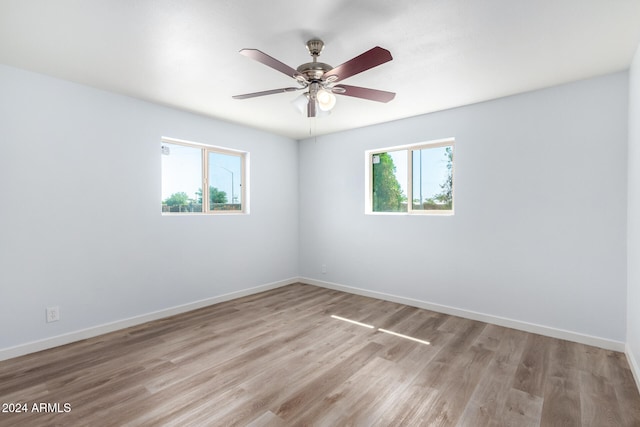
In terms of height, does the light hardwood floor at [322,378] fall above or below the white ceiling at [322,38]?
below

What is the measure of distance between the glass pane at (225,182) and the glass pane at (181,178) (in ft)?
0.62

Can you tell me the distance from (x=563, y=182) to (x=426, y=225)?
1.44 m

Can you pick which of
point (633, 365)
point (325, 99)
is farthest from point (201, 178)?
point (633, 365)

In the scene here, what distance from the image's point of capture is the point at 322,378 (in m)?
2.31

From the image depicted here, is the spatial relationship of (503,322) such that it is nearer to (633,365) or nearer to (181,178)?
(633,365)

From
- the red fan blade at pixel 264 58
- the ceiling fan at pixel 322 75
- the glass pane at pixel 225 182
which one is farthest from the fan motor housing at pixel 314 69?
the glass pane at pixel 225 182

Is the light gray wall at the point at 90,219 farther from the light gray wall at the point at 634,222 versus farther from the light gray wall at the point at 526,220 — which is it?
the light gray wall at the point at 634,222

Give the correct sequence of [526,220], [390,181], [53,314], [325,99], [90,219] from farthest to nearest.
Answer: [390,181] < [526,220] < [90,219] < [53,314] < [325,99]

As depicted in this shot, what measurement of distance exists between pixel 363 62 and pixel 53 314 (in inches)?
133

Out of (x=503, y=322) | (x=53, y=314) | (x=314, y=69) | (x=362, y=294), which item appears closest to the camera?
(x=314, y=69)

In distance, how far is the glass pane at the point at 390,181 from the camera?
14.0 ft

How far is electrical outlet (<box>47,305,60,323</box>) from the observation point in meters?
2.78

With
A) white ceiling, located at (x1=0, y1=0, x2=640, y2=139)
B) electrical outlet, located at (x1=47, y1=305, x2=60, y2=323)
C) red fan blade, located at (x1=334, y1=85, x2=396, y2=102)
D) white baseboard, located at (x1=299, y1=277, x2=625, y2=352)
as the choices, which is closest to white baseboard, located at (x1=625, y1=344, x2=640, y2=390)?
white baseboard, located at (x1=299, y1=277, x2=625, y2=352)

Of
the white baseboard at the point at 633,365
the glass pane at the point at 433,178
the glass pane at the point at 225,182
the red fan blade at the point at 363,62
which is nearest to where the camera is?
Result: the red fan blade at the point at 363,62
